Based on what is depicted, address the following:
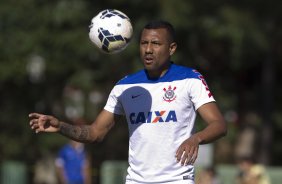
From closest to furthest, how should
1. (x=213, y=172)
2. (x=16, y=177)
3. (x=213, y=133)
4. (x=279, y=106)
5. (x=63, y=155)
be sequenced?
(x=213, y=133)
(x=213, y=172)
(x=63, y=155)
(x=16, y=177)
(x=279, y=106)

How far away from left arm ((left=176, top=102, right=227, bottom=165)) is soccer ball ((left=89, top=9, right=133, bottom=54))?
1.24 m

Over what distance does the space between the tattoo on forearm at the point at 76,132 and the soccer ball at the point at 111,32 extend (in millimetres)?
829

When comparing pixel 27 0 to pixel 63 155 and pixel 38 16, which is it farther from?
pixel 63 155

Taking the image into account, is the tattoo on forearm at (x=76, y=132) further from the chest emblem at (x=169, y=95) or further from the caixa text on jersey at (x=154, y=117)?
the chest emblem at (x=169, y=95)

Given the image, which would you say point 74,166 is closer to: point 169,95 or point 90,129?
point 90,129

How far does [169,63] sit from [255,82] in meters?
27.0

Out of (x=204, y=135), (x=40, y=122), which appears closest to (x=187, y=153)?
(x=204, y=135)

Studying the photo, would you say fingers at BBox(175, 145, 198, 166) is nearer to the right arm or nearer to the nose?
the nose

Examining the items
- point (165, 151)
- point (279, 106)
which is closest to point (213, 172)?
point (165, 151)

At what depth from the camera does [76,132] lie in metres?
8.51

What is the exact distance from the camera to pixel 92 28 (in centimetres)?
901

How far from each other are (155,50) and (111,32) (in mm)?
676

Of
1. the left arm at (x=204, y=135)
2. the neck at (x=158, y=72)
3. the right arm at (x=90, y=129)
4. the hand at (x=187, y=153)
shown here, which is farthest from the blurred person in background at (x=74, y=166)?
the hand at (x=187, y=153)

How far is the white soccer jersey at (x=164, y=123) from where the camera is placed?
805 centimetres
